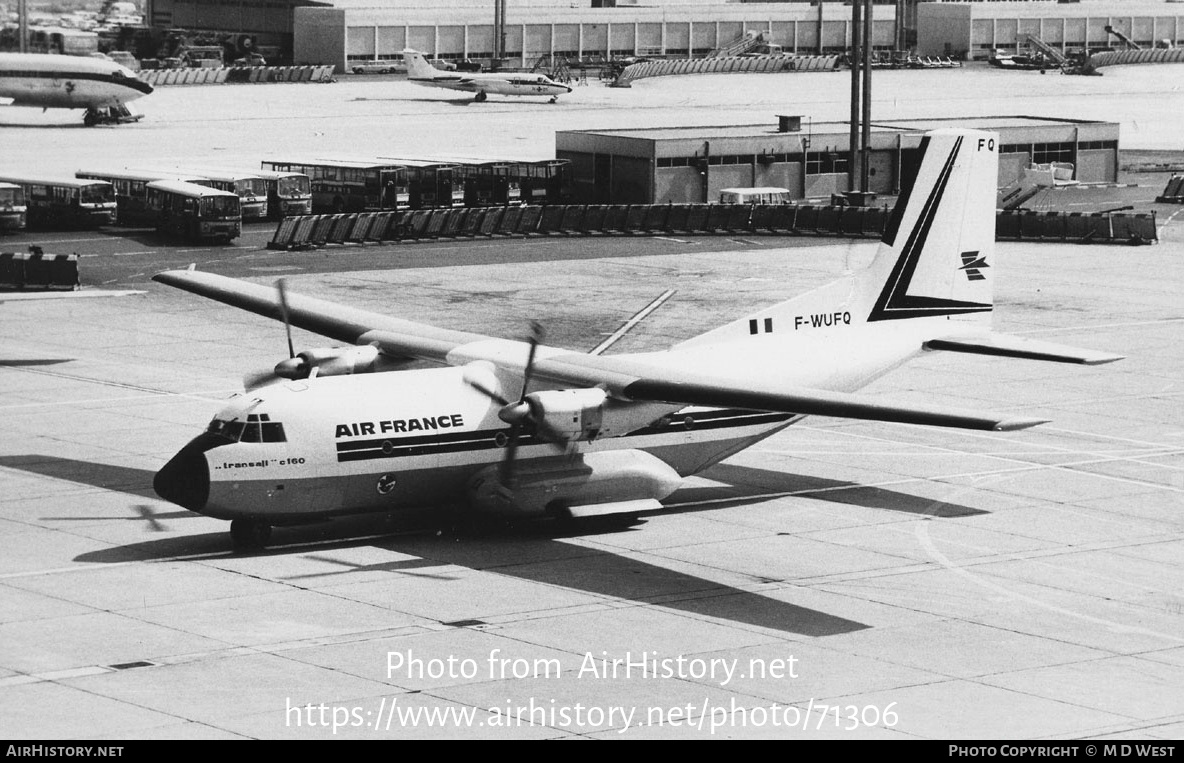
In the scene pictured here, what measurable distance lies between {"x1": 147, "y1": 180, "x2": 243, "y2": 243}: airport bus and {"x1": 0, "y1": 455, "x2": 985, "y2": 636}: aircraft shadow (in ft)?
145

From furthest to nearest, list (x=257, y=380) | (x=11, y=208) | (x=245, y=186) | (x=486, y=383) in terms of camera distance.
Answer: (x=245, y=186)
(x=11, y=208)
(x=257, y=380)
(x=486, y=383)

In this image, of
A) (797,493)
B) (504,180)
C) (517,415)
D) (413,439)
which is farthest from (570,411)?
(504,180)

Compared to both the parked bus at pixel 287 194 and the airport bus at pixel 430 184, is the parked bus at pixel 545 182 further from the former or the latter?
the parked bus at pixel 287 194

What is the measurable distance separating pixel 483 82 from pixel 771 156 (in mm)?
65338

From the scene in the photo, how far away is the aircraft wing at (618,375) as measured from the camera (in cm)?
3209

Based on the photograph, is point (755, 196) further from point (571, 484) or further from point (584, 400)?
point (584, 400)

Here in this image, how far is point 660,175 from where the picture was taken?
318 feet

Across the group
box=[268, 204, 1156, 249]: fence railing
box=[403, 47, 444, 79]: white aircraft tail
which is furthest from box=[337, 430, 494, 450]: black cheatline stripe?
box=[403, 47, 444, 79]: white aircraft tail

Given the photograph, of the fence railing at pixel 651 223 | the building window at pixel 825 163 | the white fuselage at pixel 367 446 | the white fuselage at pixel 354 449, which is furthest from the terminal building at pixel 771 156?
the white fuselage at pixel 354 449

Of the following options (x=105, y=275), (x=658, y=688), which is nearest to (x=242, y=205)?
(x=105, y=275)

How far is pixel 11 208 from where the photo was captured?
87.6 metres

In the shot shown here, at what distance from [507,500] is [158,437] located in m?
13.2
